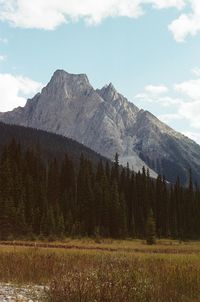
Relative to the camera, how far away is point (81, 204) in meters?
108

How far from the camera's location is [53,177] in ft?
378

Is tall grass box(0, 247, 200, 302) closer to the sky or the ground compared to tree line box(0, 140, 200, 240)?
closer to the ground

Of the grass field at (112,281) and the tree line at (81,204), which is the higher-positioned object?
the tree line at (81,204)

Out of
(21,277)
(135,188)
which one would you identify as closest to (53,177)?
(135,188)

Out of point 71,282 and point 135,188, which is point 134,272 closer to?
point 71,282

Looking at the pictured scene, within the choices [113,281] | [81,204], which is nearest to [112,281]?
[113,281]

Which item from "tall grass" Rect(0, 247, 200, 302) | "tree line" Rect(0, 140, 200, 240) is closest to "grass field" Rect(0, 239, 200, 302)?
"tall grass" Rect(0, 247, 200, 302)

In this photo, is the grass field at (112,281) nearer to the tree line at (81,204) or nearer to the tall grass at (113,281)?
the tall grass at (113,281)

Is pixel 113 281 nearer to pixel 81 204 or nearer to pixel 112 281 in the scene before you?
pixel 112 281

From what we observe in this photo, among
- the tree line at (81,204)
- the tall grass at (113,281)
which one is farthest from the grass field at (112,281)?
the tree line at (81,204)

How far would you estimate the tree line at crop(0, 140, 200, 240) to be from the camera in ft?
285

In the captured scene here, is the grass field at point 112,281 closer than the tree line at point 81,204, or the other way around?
the grass field at point 112,281

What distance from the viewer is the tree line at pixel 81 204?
285 ft

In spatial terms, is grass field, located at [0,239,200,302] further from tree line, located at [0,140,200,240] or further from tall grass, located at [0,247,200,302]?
tree line, located at [0,140,200,240]
